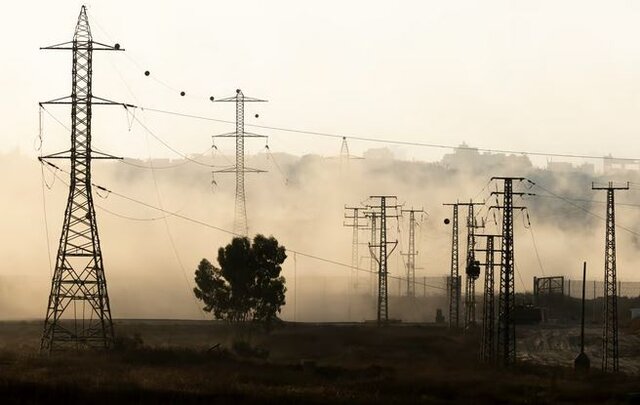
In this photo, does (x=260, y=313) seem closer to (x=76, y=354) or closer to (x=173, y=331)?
(x=173, y=331)

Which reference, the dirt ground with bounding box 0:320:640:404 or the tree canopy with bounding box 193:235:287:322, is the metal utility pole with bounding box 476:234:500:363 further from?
the tree canopy with bounding box 193:235:287:322

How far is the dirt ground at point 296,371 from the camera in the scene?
60.4m

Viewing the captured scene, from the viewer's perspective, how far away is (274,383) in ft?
228

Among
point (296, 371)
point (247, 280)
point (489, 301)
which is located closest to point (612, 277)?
point (489, 301)

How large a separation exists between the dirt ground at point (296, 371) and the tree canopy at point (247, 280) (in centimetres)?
252

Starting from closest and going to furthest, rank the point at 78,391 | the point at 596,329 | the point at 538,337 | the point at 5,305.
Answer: the point at 78,391 < the point at 538,337 < the point at 596,329 < the point at 5,305

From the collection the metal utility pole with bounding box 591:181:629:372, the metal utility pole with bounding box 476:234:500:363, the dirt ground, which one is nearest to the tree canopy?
the dirt ground

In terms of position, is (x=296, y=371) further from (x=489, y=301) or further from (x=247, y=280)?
(x=247, y=280)

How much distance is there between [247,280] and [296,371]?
40476 millimetres

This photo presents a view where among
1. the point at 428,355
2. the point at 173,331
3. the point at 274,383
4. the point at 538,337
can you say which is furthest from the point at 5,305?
the point at 274,383

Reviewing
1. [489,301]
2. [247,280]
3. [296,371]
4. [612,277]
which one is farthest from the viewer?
[247,280]

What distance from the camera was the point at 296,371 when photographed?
77.4 m

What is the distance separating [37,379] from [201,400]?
10.2m

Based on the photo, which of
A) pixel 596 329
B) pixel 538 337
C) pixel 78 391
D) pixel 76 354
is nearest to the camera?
pixel 78 391
